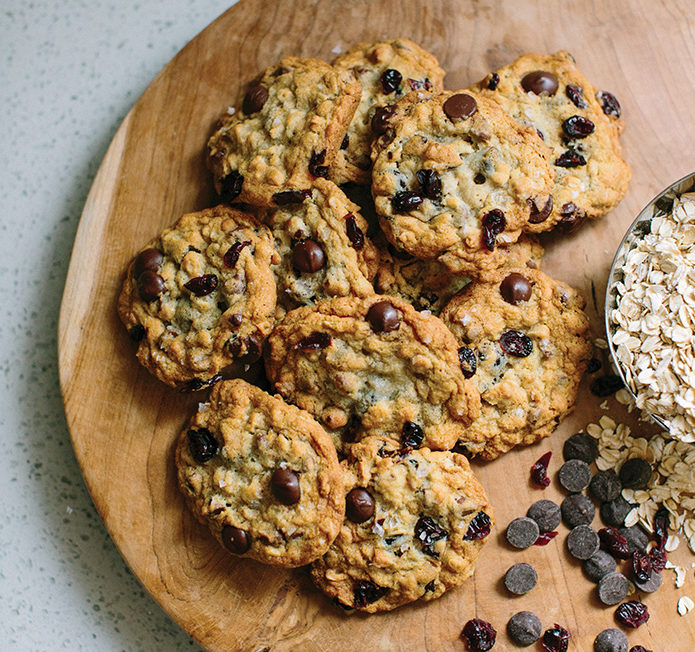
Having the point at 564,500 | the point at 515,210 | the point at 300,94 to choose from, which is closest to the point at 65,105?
the point at 300,94

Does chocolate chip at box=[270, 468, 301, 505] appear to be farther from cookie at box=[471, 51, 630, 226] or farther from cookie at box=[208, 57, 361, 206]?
cookie at box=[471, 51, 630, 226]

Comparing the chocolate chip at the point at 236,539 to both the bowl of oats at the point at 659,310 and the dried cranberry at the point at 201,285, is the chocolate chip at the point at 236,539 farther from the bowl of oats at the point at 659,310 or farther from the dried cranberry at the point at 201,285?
the bowl of oats at the point at 659,310

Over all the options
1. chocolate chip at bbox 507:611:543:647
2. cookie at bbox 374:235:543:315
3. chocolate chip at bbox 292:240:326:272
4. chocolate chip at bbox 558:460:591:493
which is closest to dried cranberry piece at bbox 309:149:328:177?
chocolate chip at bbox 292:240:326:272

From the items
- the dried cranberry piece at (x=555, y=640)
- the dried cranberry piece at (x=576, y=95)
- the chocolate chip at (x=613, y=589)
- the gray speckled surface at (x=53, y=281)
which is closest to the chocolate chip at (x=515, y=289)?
the dried cranberry piece at (x=576, y=95)

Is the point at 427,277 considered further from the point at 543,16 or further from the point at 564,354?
the point at 543,16

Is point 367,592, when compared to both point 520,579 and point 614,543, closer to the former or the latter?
point 520,579

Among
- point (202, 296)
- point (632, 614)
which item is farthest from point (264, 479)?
point (632, 614)

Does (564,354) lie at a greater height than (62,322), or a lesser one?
lesser
